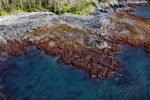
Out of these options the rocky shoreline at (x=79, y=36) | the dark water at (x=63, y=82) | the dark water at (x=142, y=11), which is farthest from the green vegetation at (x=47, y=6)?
the dark water at (x=63, y=82)

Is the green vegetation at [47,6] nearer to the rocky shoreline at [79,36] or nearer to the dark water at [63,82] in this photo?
the rocky shoreline at [79,36]

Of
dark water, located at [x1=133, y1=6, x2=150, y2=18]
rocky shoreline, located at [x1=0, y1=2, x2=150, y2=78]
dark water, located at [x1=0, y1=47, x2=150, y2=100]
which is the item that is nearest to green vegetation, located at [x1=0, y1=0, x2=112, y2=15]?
rocky shoreline, located at [x1=0, y1=2, x2=150, y2=78]

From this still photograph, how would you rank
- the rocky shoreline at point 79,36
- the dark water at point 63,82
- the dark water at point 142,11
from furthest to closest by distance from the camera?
the dark water at point 142,11 → the rocky shoreline at point 79,36 → the dark water at point 63,82

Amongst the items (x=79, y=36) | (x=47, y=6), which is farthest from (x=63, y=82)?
(x=47, y=6)

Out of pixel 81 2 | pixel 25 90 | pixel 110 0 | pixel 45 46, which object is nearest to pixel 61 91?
pixel 25 90

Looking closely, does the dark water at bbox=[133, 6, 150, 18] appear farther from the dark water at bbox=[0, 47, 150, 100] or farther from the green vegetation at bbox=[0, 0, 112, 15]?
the dark water at bbox=[0, 47, 150, 100]

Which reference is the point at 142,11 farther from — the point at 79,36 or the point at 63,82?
the point at 63,82
